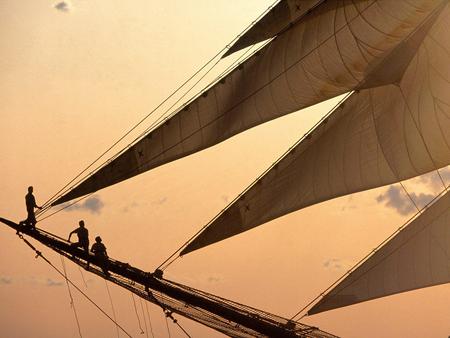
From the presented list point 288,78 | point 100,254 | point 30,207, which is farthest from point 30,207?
point 288,78

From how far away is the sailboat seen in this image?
37906 mm

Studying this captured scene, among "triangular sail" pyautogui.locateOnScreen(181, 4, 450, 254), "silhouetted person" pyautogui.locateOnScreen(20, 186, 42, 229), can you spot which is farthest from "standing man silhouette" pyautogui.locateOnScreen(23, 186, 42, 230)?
"triangular sail" pyautogui.locateOnScreen(181, 4, 450, 254)

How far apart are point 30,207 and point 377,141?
12.5 m

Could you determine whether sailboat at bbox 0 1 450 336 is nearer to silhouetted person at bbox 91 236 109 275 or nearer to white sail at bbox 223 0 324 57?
white sail at bbox 223 0 324 57

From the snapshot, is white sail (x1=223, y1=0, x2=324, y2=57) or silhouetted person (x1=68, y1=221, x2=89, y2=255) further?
silhouetted person (x1=68, y1=221, x2=89, y2=255)

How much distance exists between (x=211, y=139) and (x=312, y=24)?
200 inches

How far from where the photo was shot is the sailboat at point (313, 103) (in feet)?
124

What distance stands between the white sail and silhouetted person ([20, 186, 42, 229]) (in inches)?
331

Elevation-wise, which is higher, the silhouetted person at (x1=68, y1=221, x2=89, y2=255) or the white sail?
the white sail

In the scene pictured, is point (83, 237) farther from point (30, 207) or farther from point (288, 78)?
point (288, 78)

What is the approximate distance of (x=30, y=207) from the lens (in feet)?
133

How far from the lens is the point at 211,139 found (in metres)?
38.6

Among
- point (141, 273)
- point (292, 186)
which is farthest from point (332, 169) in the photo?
point (141, 273)

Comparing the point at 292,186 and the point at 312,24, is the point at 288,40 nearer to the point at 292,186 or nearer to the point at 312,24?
the point at 312,24
